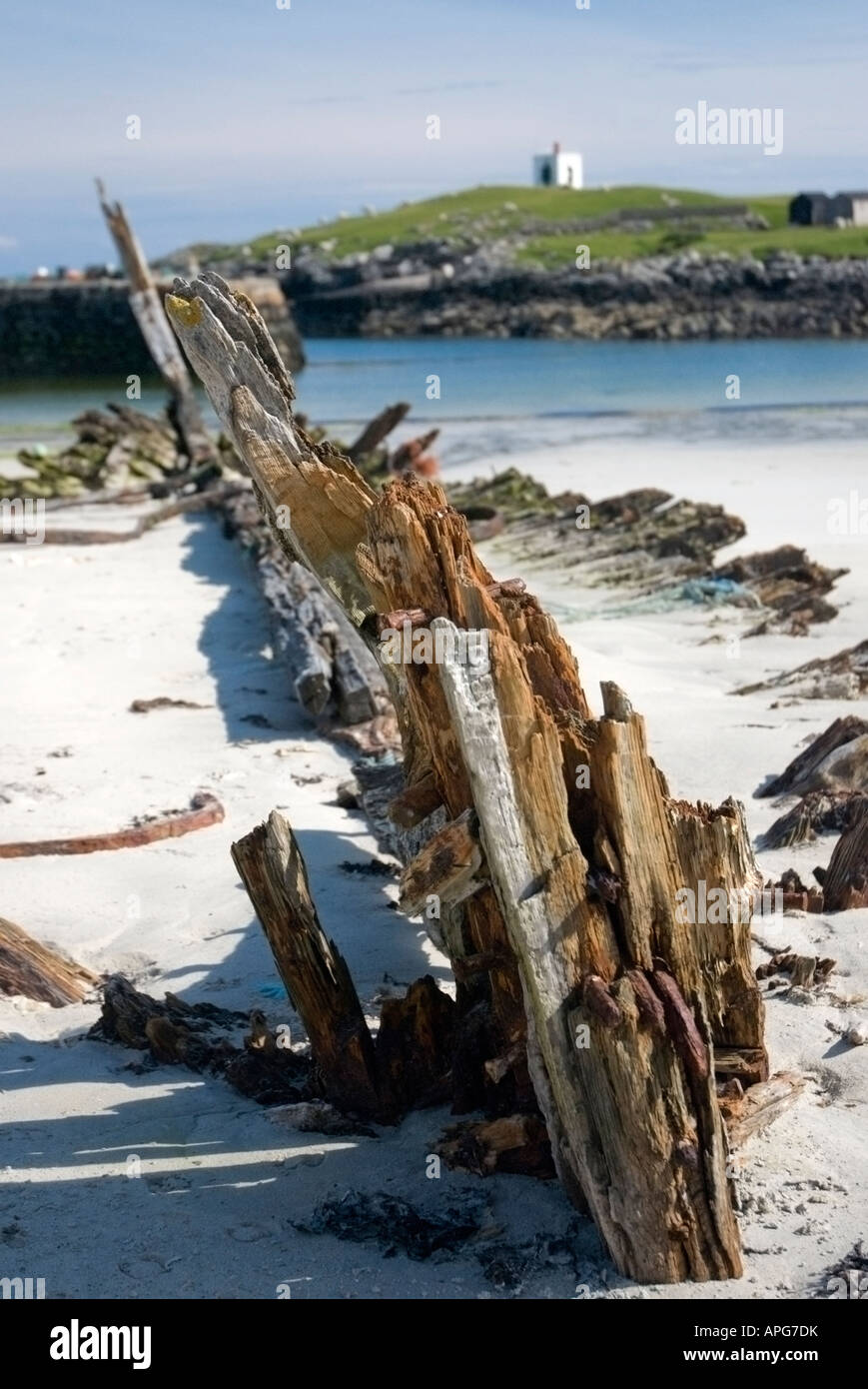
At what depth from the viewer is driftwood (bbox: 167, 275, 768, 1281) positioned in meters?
3.95

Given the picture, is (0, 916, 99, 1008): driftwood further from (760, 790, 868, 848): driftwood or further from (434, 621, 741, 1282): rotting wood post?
(760, 790, 868, 848): driftwood

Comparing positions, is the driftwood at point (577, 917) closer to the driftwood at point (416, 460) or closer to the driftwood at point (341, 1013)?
the driftwood at point (341, 1013)

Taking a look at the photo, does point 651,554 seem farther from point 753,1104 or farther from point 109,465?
point 109,465

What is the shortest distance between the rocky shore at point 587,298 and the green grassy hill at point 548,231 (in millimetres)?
4404

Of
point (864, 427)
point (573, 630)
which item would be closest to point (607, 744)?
point (573, 630)

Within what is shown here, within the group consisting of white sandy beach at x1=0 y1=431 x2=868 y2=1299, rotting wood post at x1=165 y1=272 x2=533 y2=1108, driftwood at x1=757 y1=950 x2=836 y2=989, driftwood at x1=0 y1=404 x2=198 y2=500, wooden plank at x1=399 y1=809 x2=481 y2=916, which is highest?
A: rotting wood post at x1=165 y1=272 x2=533 y2=1108

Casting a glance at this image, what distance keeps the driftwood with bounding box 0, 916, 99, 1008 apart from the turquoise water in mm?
14339

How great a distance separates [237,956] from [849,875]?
8.33ft

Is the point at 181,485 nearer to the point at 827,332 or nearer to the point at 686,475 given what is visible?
the point at 686,475

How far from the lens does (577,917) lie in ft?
13.3

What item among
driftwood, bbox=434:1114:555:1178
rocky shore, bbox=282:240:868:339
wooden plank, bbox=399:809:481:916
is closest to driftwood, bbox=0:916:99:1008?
driftwood, bbox=434:1114:555:1178

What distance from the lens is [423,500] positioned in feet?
15.5

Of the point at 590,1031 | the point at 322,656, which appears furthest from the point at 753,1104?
the point at 322,656

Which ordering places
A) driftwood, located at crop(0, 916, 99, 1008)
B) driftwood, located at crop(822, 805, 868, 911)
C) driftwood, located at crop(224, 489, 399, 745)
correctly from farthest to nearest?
driftwood, located at crop(224, 489, 399, 745) → driftwood, located at crop(822, 805, 868, 911) → driftwood, located at crop(0, 916, 99, 1008)
